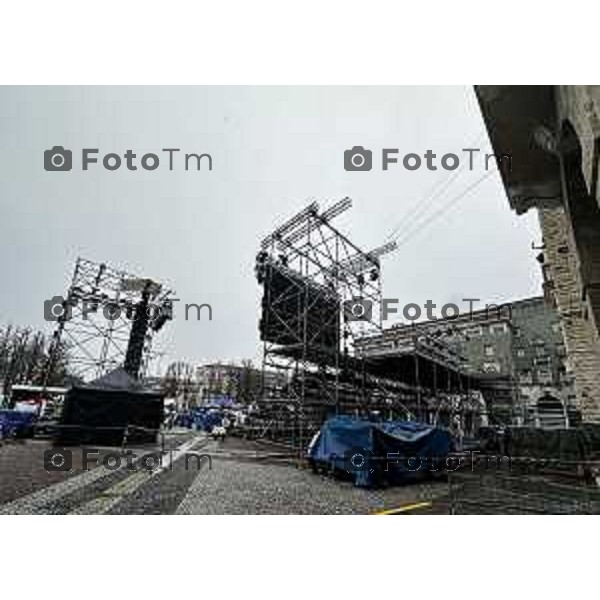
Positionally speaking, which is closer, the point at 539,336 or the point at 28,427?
the point at 28,427

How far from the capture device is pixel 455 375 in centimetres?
2011

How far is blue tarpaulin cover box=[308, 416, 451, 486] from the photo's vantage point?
9.04 meters

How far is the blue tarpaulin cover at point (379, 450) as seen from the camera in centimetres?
904

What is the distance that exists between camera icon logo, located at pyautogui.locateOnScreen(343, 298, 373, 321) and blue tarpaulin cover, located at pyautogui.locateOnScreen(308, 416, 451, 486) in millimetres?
7524

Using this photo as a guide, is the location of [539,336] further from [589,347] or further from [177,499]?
[177,499]

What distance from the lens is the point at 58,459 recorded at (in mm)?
12367

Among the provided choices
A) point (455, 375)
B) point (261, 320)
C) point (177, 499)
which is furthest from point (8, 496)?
point (455, 375)

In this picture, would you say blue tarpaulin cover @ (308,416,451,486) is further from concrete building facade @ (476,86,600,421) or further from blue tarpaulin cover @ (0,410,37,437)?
blue tarpaulin cover @ (0,410,37,437)

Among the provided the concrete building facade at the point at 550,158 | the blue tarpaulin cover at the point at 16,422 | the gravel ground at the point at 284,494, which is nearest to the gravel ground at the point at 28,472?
the gravel ground at the point at 284,494

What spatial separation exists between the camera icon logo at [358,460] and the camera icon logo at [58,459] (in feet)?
22.4

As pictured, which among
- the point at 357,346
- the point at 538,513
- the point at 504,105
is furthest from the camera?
the point at 357,346

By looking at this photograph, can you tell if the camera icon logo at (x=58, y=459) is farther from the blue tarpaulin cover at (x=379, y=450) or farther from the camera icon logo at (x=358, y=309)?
the camera icon logo at (x=358, y=309)

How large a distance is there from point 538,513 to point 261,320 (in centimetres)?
1153

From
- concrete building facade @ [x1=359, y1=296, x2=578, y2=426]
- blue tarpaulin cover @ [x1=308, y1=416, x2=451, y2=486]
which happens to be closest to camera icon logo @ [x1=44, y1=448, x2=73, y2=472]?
blue tarpaulin cover @ [x1=308, y1=416, x2=451, y2=486]
